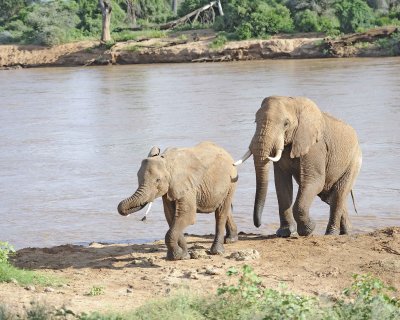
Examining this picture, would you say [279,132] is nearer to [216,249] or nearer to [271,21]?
[216,249]

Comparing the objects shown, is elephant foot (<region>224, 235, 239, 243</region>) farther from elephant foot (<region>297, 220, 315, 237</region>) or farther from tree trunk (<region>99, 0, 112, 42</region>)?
tree trunk (<region>99, 0, 112, 42</region>)

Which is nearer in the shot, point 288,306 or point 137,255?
point 288,306

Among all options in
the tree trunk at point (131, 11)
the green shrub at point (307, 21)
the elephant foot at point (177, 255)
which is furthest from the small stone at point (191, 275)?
the tree trunk at point (131, 11)

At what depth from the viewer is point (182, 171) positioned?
353 inches

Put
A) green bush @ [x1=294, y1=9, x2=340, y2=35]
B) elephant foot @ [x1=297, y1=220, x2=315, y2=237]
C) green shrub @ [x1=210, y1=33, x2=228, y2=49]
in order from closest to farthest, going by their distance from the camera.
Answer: elephant foot @ [x1=297, y1=220, x2=315, y2=237] → green bush @ [x1=294, y1=9, x2=340, y2=35] → green shrub @ [x1=210, y1=33, x2=228, y2=49]

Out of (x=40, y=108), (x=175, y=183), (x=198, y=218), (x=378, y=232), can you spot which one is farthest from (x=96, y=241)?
(x=40, y=108)

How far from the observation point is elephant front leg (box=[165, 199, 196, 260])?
8930 mm

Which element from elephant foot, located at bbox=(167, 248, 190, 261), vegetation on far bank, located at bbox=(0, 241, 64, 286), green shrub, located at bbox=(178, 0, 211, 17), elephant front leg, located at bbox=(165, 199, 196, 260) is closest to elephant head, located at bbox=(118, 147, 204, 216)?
elephant front leg, located at bbox=(165, 199, 196, 260)

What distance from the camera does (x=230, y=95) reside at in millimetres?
27484

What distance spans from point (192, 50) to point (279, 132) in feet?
115

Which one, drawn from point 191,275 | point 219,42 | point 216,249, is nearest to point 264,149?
point 216,249

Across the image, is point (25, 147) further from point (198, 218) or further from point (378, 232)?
point (378, 232)

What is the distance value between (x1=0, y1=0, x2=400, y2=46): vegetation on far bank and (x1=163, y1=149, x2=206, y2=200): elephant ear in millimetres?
34598

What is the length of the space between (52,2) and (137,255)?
49.7 m
